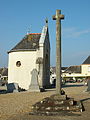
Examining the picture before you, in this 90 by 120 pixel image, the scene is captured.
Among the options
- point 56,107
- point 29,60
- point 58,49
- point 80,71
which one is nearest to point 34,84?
point 29,60

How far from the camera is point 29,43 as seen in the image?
31.6 m

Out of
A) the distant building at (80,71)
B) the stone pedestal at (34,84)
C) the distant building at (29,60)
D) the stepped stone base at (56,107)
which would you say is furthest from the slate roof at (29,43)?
the distant building at (80,71)

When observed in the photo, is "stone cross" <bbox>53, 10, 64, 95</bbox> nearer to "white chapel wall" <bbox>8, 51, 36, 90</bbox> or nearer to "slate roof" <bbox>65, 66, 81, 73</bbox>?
"white chapel wall" <bbox>8, 51, 36, 90</bbox>

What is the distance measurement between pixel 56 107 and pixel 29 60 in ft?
69.6

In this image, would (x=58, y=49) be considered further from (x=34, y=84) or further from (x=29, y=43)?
(x=29, y=43)

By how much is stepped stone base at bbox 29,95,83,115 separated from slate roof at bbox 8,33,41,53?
821 inches

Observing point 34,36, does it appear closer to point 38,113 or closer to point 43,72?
point 43,72

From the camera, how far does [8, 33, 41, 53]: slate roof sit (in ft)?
100.0

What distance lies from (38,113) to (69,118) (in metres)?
1.50

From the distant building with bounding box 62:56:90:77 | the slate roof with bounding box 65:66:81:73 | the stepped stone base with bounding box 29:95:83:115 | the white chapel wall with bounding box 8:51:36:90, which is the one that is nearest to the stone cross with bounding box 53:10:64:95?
the stepped stone base with bounding box 29:95:83:115

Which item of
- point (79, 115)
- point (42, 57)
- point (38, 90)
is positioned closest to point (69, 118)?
point (79, 115)

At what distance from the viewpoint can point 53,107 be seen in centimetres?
899

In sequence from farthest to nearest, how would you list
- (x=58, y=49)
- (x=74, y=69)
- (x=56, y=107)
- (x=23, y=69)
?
(x=74, y=69) → (x=23, y=69) → (x=58, y=49) → (x=56, y=107)

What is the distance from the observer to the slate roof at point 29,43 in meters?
30.5
